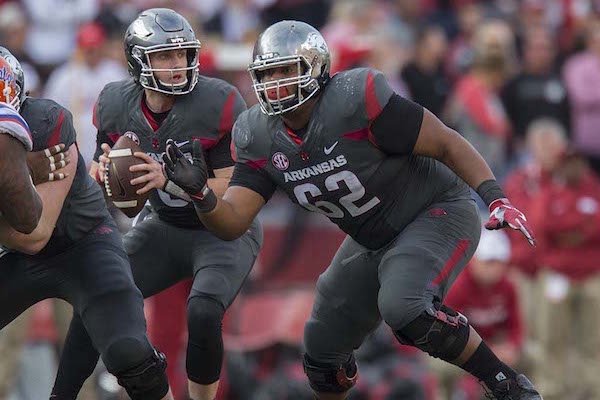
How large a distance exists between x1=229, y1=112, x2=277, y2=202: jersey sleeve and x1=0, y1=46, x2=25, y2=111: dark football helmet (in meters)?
1.03

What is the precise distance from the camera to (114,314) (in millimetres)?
6656

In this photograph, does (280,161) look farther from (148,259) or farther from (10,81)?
(10,81)

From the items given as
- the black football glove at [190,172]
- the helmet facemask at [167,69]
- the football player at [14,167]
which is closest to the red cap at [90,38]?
the helmet facemask at [167,69]

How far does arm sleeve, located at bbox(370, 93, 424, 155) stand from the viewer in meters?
6.66

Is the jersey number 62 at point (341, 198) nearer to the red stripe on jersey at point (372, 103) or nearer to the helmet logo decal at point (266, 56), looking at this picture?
the red stripe on jersey at point (372, 103)

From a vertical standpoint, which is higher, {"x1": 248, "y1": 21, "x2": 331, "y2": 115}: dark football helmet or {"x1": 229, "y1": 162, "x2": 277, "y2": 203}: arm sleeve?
{"x1": 248, "y1": 21, "x2": 331, "y2": 115}: dark football helmet

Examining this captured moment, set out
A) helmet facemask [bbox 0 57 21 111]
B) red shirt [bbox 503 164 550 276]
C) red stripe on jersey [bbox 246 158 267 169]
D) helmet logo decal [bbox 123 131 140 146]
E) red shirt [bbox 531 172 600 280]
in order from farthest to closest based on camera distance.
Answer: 1. red shirt [bbox 503 164 550 276]
2. red shirt [bbox 531 172 600 280]
3. helmet logo decal [bbox 123 131 140 146]
4. red stripe on jersey [bbox 246 158 267 169]
5. helmet facemask [bbox 0 57 21 111]

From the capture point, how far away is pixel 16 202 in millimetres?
6062

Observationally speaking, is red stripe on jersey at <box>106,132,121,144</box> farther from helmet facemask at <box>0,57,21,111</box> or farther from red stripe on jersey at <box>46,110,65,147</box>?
helmet facemask at <box>0,57,21,111</box>

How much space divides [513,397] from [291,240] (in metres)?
4.86

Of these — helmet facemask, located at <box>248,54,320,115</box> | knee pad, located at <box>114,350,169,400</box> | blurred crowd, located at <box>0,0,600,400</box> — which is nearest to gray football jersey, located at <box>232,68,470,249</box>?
helmet facemask, located at <box>248,54,320,115</box>

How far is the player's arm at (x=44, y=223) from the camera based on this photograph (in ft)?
21.2

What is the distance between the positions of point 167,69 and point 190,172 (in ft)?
3.04

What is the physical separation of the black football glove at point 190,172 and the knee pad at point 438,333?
1049 mm
